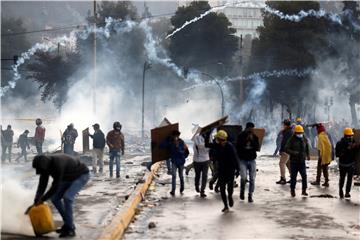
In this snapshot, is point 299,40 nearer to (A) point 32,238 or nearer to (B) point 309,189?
(B) point 309,189

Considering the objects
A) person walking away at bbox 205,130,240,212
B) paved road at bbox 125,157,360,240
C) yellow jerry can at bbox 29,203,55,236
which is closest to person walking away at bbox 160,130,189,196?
paved road at bbox 125,157,360,240

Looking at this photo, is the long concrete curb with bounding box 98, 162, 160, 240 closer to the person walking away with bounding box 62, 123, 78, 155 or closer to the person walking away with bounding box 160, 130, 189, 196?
the person walking away with bounding box 160, 130, 189, 196

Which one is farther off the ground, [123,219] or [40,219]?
[40,219]

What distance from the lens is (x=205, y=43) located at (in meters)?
66.6

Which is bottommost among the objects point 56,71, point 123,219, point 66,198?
point 123,219

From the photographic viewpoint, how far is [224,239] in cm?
987

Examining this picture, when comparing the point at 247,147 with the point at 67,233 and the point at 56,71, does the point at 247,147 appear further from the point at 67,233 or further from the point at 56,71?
the point at 56,71

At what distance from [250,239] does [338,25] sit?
49945 millimetres

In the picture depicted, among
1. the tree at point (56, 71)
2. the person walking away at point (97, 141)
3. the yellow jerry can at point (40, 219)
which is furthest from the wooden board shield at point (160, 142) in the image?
the tree at point (56, 71)

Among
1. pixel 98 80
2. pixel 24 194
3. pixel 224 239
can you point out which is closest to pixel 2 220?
pixel 24 194

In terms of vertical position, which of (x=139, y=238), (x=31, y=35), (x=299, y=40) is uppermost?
(x=31, y=35)

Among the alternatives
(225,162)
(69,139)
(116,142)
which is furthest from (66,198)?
(69,139)

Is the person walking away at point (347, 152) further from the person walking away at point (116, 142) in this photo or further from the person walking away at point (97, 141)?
the person walking away at point (97, 141)

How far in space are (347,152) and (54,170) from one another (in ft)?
25.1
